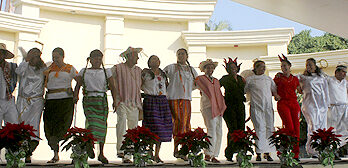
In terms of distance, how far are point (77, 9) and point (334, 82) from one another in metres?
5.94

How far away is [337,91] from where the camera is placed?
8.04m

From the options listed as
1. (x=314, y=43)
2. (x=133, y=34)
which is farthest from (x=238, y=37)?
(x=314, y=43)

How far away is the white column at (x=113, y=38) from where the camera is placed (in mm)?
9828

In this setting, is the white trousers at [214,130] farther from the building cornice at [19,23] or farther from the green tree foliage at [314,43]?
the green tree foliage at [314,43]

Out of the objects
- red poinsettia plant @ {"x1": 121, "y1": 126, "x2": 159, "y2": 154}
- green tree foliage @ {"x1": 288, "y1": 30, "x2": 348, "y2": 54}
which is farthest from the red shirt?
green tree foliage @ {"x1": 288, "y1": 30, "x2": 348, "y2": 54}

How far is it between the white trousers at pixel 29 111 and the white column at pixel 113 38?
3.43 meters

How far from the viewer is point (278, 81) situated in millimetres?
7488

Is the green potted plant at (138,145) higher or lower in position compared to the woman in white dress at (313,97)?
lower

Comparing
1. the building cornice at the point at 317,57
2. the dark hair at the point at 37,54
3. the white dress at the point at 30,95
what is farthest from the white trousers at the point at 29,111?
the building cornice at the point at 317,57

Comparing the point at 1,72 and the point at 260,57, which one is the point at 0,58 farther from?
the point at 260,57

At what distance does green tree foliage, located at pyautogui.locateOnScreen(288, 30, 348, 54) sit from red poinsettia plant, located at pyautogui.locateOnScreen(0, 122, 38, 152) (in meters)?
24.6

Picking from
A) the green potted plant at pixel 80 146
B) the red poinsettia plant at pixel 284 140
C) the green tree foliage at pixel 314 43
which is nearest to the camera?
the green potted plant at pixel 80 146

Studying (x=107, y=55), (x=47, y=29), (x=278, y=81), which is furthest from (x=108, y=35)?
(x=278, y=81)

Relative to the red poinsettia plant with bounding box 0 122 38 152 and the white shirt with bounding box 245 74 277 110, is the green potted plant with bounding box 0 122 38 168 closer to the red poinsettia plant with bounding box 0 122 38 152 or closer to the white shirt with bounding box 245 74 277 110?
the red poinsettia plant with bounding box 0 122 38 152
